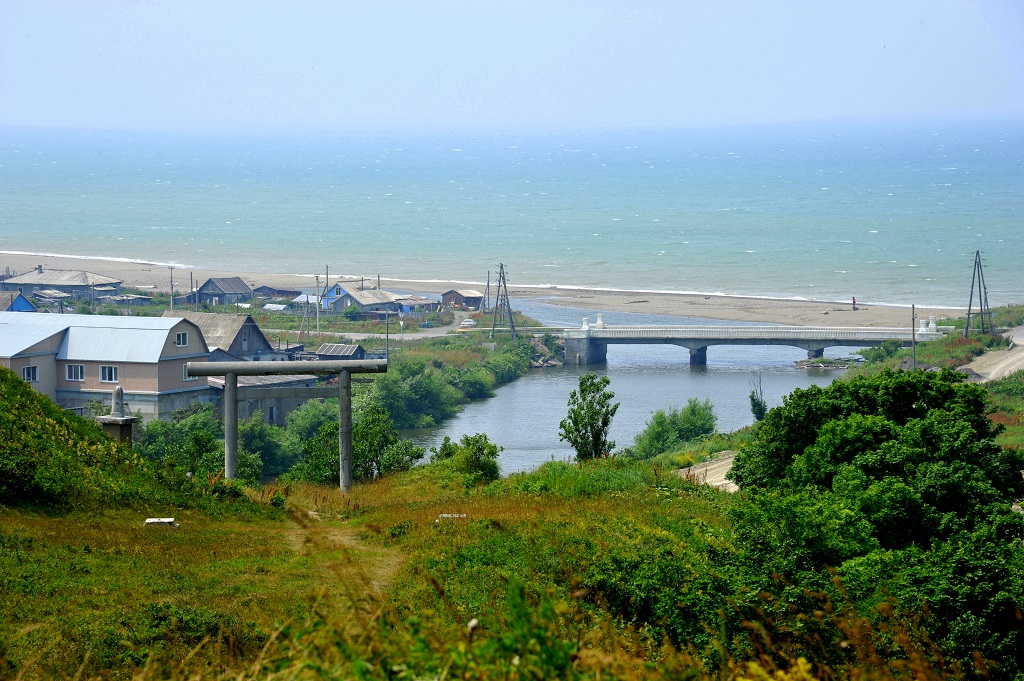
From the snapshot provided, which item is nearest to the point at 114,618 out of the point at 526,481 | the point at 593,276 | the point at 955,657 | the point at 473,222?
the point at 955,657

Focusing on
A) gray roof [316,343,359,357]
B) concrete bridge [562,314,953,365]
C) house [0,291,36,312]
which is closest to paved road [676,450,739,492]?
gray roof [316,343,359,357]

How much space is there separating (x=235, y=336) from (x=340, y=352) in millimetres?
3882

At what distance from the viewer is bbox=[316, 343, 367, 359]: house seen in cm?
4400

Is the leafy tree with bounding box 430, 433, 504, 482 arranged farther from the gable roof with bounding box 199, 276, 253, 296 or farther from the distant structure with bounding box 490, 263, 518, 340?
the gable roof with bounding box 199, 276, 253, 296

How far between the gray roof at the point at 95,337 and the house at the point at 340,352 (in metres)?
10.0

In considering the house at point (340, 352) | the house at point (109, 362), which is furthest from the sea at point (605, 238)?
the house at point (109, 362)

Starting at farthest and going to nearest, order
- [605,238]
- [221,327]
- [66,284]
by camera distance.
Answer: [605,238] → [66,284] → [221,327]

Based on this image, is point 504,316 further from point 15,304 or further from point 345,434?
point 345,434

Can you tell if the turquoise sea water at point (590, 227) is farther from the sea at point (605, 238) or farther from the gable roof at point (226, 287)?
the gable roof at point (226, 287)

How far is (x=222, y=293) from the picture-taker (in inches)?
2522

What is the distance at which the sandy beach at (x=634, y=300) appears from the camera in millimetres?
60500

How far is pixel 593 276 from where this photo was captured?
270 ft

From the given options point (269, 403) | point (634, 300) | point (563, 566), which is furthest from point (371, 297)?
point (563, 566)

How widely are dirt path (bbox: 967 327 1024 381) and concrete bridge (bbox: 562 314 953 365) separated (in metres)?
5.00
